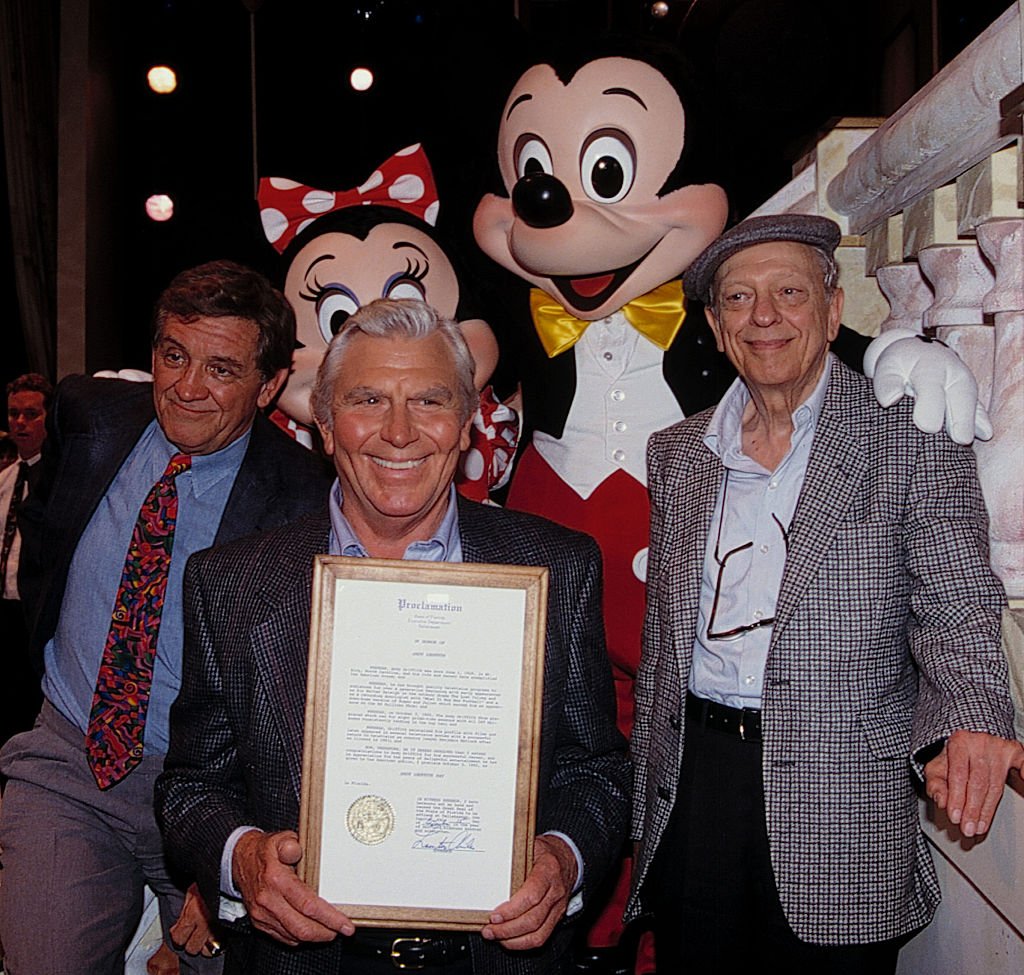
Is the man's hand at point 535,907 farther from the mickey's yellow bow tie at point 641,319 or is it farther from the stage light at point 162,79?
the stage light at point 162,79

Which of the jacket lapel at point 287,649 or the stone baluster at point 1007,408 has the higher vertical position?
the stone baluster at point 1007,408

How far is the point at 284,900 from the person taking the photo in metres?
1.58

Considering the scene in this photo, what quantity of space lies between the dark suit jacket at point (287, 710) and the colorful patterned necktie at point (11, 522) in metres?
3.35

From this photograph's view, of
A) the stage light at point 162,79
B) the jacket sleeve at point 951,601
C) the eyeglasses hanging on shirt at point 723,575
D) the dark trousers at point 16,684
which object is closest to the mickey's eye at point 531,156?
the eyeglasses hanging on shirt at point 723,575

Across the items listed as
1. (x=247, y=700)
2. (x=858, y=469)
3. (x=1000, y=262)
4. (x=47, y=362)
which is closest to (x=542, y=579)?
(x=247, y=700)

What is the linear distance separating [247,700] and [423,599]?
1.22ft

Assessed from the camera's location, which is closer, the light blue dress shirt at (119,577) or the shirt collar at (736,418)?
the shirt collar at (736,418)

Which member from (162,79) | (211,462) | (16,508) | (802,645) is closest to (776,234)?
(802,645)

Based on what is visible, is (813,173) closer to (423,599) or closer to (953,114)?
(953,114)

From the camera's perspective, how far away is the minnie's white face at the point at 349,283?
344 cm

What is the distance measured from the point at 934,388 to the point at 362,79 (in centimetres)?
476

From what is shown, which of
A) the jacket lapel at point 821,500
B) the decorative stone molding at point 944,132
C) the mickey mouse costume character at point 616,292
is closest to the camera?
→ the decorative stone molding at point 944,132
